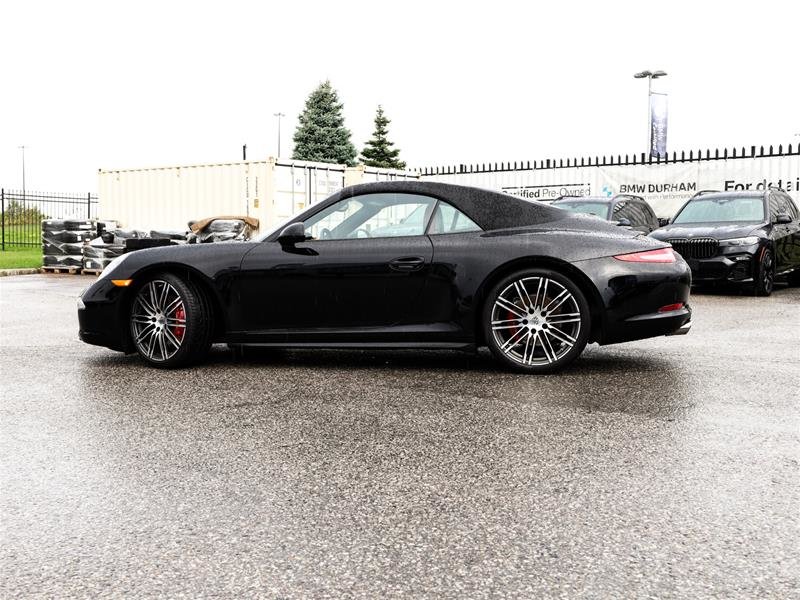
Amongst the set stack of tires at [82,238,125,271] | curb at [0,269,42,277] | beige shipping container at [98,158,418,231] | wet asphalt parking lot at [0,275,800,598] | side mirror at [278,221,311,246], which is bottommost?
wet asphalt parking lot at [0,275,800,598]

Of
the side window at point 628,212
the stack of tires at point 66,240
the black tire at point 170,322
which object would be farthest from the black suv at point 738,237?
the stack of tires at point 66,240

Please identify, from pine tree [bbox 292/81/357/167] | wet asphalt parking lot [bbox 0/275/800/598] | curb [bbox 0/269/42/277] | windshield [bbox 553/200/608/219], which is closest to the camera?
wet asphalt parking lot [bbox 0/275/800/598]

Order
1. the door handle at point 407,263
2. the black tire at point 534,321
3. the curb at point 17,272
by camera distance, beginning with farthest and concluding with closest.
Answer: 1. the curb at point 17,272
2. the door handle at point 407,263
3. the black tire at point 534,321

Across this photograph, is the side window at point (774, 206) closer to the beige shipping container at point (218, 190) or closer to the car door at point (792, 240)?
the car door at point (792, 240)

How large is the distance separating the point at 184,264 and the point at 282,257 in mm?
760

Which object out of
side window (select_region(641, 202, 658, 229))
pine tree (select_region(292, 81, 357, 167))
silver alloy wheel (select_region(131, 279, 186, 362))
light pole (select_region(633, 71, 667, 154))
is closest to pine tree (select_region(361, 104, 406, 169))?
pine tree (select_region(292, 81, 357, 167))

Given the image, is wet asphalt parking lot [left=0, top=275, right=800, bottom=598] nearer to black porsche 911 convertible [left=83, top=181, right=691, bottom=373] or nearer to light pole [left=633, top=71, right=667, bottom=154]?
black porsche 911 convertible [left=83, top=181, right=691, bottom=373]

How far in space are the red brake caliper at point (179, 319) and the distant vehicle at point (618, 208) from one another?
9.57 meters

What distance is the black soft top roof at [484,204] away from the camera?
6664 millimetres

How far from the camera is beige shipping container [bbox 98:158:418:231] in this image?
22203mm

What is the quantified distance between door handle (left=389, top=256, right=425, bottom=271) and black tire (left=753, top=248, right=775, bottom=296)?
894 cm

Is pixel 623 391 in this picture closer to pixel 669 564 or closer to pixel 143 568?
pixel 669 564

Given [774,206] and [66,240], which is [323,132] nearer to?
[66,240]

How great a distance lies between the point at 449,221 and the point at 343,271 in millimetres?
842
